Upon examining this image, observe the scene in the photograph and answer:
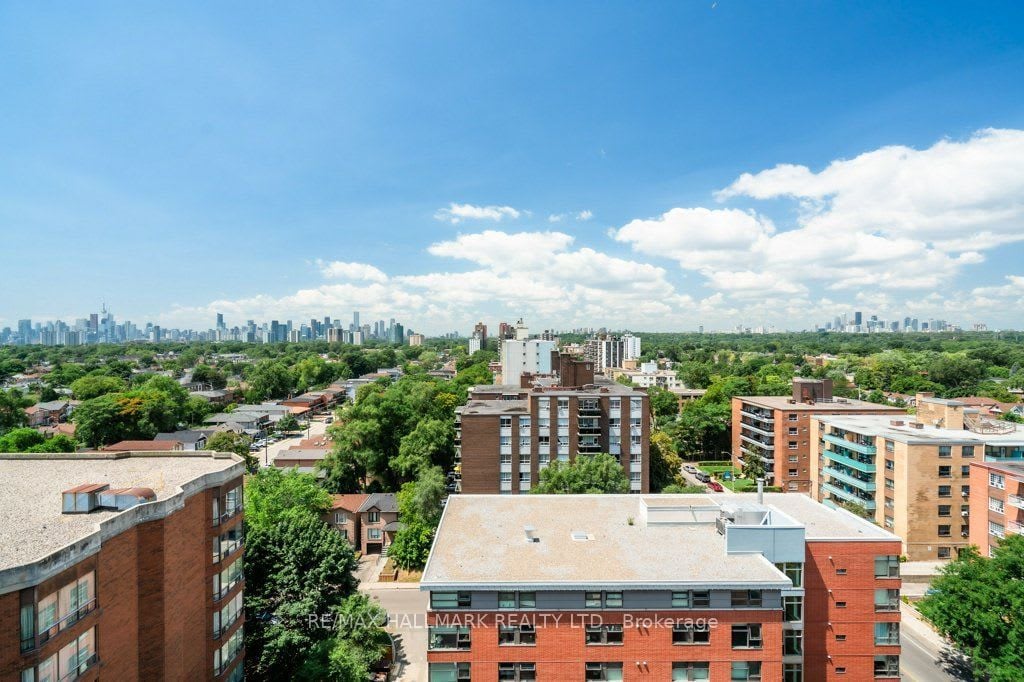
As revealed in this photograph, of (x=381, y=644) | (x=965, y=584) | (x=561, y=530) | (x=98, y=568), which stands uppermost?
(x=98, y=568)

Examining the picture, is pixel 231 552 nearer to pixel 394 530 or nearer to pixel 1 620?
pixel 1 620

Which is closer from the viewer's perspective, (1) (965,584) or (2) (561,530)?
(2) (561,530)

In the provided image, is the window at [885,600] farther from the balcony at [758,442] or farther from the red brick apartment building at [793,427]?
the balcony at [758,442]

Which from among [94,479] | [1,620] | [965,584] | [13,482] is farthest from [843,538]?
[13,482]

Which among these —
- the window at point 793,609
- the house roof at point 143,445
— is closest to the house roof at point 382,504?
the window at point 793,609

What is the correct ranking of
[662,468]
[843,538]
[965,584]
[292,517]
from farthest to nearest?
[662,468] → [292,517] → [965,584] → [843,538]

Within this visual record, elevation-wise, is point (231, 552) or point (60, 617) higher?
point (60, 617)

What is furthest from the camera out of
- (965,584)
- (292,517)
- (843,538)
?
(292,517)

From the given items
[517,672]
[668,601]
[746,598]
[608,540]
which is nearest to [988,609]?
[746,598]
